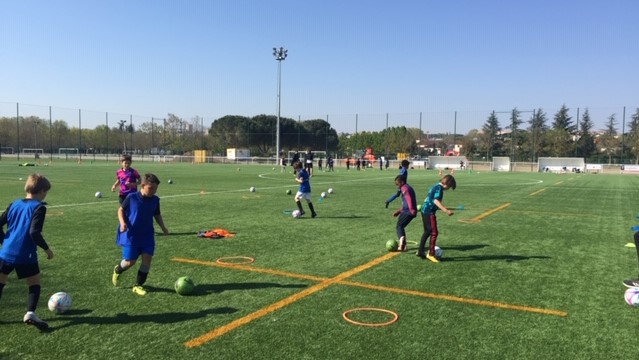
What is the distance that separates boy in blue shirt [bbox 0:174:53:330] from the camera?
16.7 ft

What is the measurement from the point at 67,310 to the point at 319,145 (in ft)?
296

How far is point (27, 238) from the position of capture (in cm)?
514

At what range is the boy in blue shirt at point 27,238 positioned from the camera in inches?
201

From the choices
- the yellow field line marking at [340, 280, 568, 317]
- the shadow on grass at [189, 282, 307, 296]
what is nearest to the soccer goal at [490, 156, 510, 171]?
the yellow field line marking at [340, 280, 568, 317]

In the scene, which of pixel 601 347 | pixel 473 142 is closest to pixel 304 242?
pixel 601 347

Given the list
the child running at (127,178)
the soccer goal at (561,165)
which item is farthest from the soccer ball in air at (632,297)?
the soccer goal at (561,165)

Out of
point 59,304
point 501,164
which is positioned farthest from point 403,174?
point 501,164

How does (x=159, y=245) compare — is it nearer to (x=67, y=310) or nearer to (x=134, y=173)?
(x=134, y=173)

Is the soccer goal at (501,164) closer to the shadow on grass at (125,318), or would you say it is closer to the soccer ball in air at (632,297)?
the soccer ball in air at (632,297)

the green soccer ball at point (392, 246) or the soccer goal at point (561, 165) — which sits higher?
the soccer goal at point (561, 165)

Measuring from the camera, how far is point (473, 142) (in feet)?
338

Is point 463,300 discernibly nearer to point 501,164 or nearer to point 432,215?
point 432,215

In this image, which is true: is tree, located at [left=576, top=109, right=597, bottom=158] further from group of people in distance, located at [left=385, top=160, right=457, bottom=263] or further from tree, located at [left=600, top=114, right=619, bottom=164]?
group of people in distance, located at [left=385, top=160, right=457, bottom=263]

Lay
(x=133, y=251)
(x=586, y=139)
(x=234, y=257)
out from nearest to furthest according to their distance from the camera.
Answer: (x=133, y=251)
(x=234, y=257)
(x=586, y=139)
